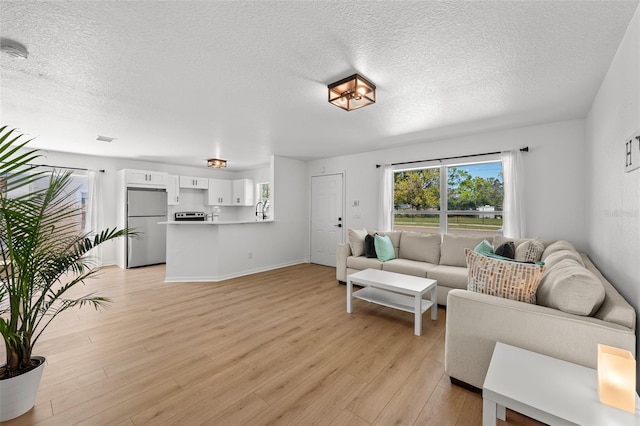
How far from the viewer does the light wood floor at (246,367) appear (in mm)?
1601

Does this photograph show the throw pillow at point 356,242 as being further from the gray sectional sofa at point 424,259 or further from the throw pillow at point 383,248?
the throw pillow at point 383,248

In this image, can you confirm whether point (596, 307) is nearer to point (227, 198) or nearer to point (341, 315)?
point (341, 315)

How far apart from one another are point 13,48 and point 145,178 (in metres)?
4.45

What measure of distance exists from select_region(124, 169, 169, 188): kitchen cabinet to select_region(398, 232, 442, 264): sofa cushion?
555 cm

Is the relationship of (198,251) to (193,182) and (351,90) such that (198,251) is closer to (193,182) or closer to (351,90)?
(193,182)

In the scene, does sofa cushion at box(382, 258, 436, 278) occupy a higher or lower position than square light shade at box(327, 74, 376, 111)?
lower

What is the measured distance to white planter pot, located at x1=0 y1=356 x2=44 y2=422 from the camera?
151 centimetres

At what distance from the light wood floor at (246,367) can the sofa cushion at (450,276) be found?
0.36m

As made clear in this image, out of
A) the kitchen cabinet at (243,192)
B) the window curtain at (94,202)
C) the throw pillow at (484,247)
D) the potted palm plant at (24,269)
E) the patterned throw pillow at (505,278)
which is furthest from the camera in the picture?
the kitchen cabinet at (243,192)

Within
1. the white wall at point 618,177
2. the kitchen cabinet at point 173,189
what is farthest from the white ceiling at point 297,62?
the kitchen cabinet at point 173,189

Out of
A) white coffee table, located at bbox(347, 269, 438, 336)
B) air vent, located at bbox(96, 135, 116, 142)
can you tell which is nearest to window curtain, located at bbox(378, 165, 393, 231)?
white coffee table, located at bbox(347, 269, 438, 336)

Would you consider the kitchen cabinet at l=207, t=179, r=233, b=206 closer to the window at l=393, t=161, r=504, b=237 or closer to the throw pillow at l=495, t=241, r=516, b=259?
the window at l=393, t=161, r=504, b=237

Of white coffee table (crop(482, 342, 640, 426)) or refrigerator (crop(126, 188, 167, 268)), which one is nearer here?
white coffee table (crop(482, 342, 640, 426))

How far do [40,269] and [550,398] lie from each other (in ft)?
9.11
